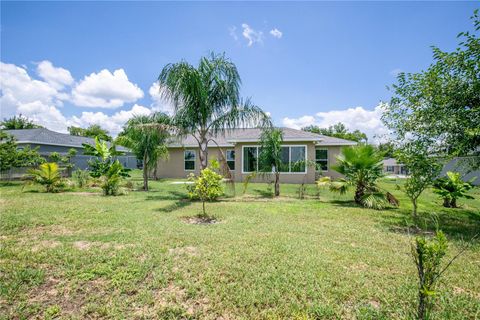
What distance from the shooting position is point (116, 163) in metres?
11.8

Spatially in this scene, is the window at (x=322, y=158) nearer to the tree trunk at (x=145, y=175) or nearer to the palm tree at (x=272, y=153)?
the palm tree at (x=272, y=153)

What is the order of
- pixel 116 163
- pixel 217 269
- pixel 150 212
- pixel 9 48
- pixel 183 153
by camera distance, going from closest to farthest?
pixel 217 269
pixel 150 212
pixel 9 48
pixel 116 163
pixel 183 153

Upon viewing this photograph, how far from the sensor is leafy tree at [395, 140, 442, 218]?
5445mm

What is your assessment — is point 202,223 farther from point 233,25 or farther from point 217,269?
point 233,25

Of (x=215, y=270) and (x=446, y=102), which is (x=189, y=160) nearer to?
(x=215, y=270)

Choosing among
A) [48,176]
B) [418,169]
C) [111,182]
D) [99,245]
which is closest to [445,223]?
[418,169]

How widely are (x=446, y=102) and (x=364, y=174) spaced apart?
3.80 meters

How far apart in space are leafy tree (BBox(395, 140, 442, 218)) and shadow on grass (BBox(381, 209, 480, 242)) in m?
0.69

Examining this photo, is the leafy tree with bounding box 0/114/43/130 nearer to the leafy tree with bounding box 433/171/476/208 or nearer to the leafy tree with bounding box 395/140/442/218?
the leafy tree with bounding box 395/140/442/218

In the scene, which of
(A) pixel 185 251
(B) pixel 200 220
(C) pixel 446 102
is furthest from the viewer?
(B) pixel 200 220

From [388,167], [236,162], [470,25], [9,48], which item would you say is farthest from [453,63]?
[388,167]

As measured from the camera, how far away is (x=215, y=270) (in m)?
3.53

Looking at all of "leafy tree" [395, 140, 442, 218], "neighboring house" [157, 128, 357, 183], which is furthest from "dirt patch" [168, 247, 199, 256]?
"neighboring house" [157, 128, 357, 183]

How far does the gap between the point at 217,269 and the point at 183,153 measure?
17662mm
